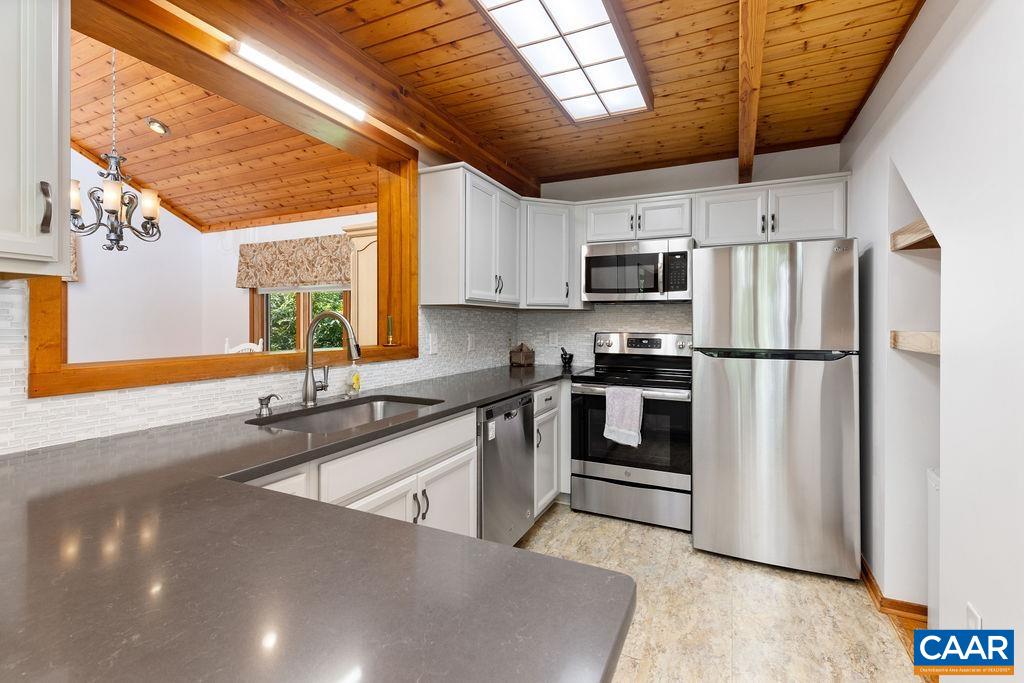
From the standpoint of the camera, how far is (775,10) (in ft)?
6.20

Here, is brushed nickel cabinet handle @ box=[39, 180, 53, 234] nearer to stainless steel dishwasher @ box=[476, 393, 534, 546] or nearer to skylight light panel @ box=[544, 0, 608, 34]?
stainless steel dishwasher @ box=[476, 393, 534, 546]

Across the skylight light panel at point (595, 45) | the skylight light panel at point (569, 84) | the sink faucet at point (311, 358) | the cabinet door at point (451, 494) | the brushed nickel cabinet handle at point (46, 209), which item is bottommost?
the cabinet door at point (451, 494)

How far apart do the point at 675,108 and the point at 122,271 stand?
436cm

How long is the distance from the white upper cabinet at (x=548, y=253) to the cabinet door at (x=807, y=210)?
4.31ft

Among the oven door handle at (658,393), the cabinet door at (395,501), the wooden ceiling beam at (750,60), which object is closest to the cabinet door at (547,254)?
the oven door handle at (658,393)

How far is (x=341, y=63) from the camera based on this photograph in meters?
2.08

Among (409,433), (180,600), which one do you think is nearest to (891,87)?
(409,433)

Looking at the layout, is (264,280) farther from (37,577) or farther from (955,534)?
(955,534)

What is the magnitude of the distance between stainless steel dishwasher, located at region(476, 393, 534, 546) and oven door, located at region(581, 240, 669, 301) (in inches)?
41.3

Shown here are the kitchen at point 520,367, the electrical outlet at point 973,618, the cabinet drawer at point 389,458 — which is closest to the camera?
the kitchen at point 520,367

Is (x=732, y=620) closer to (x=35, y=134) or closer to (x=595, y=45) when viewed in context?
(x=595, y=45)

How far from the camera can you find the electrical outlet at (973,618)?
1318 mm

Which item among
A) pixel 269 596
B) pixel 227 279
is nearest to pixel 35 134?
pixel 269 596

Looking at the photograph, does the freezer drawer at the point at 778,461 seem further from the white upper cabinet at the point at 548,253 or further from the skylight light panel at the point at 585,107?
the skylight light panel at the point at 585,107
